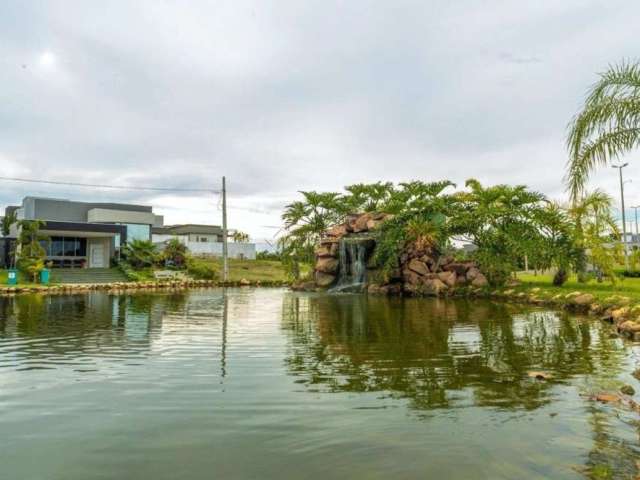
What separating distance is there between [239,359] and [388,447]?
4.34m

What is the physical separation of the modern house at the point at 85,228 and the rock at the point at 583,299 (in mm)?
36819

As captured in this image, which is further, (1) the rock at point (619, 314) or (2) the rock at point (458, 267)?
(2) the rock at point (458, 267)

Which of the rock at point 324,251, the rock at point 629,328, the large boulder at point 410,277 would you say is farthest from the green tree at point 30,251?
the rock at point 629,328

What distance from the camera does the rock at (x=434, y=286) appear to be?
79.8 ft

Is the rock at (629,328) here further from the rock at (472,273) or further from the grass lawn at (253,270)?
the grass lawn at (253,270)

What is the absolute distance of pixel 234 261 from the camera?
4856 cm

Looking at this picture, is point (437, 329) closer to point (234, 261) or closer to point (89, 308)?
point (89, 308)

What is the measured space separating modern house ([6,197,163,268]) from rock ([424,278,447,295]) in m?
28.9

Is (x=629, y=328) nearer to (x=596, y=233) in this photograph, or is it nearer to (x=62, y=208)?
(x=596, y=233)

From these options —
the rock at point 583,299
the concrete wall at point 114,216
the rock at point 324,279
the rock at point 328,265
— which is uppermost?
the concrete wall at point 114,216

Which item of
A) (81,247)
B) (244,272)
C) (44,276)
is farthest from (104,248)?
(244,272)

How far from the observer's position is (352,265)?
1193 inches

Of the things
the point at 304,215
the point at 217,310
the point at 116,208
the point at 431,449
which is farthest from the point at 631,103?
the point at 116,208

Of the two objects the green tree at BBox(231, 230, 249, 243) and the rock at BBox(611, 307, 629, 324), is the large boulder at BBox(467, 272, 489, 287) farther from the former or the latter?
the green tree at BBox(231, 230, 249, 243)
